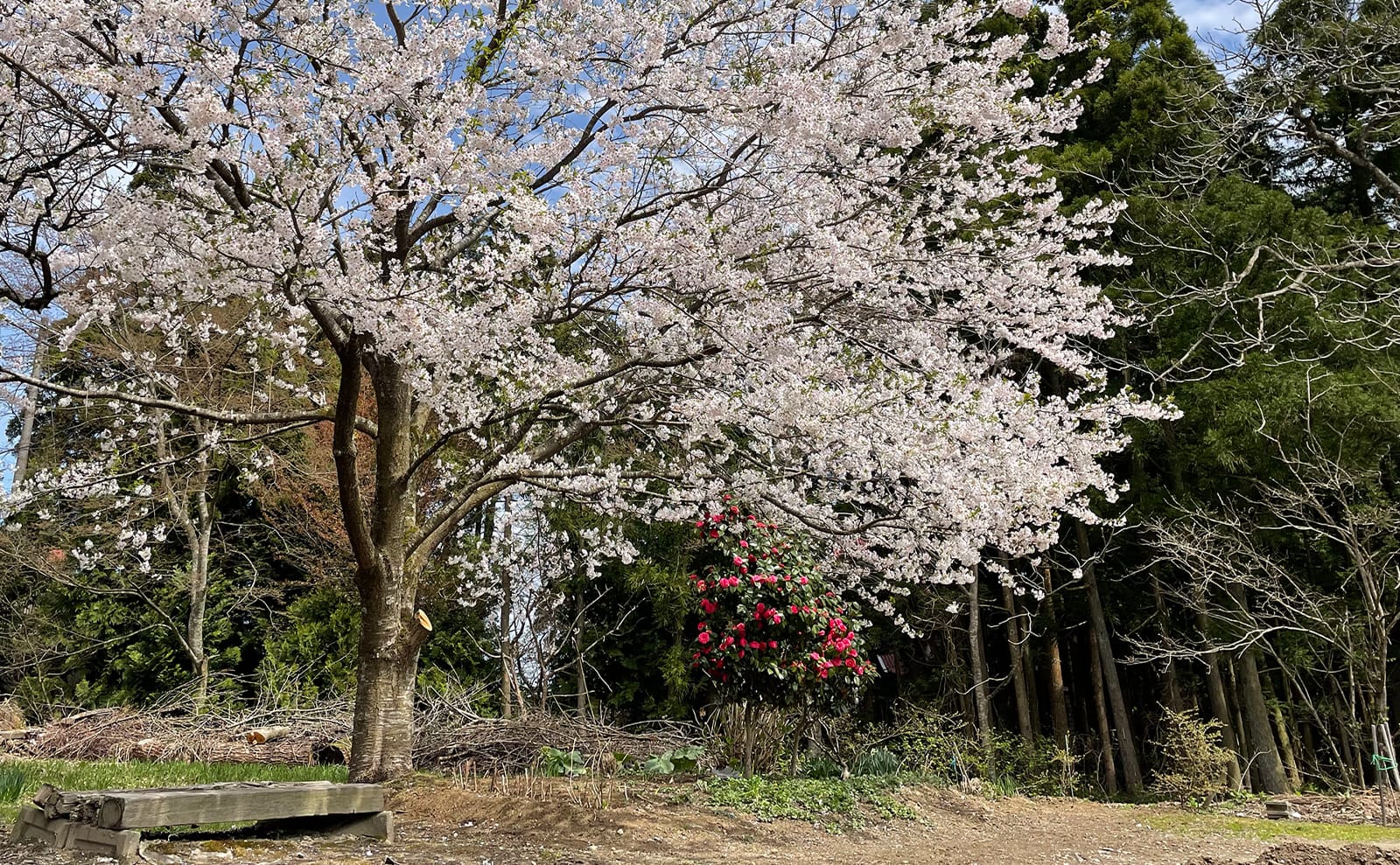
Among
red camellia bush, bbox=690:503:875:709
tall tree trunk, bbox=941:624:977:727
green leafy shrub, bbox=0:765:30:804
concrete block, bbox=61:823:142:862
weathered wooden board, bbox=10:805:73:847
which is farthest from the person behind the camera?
tall tree trunk, bbox=941:624:977:727

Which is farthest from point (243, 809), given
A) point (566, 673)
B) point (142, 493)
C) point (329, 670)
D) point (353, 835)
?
point (566, 673)

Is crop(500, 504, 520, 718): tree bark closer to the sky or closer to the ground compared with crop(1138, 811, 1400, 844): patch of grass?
closer to the sky

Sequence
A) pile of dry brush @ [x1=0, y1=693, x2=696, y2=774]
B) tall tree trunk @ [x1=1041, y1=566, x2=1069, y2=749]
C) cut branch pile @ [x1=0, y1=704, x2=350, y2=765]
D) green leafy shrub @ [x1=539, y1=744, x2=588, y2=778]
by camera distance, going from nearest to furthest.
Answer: green leafy shrub @ [x1=539, y1=744, x2=588, y2=778] < pile of dry brush @ [x1=0, y1=693, x2=696, y2=774] < cut branch pile @ [x1=0, y1=704, x2=350, y2=765] < tall tree trunk @ [x1=1041, y1=566, x2=1069, y2=749]

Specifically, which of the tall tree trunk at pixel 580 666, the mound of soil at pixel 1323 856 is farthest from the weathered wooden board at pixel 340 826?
the tall tree trunk at pixel 580 666

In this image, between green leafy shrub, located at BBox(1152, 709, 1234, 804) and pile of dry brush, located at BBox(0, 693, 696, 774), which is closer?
pile of dry brush, located at BBox(0, 693, 696, 774)

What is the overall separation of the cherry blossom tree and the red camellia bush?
0.54m

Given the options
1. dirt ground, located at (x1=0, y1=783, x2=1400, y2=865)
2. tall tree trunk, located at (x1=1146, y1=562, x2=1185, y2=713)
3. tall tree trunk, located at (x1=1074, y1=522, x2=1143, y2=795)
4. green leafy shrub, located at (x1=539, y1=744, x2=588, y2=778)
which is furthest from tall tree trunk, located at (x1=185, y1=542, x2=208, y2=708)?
tall tree trunk, located at (x1=1146, y1=562, x2=1185, y2=713)

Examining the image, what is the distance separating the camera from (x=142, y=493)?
5.99 m

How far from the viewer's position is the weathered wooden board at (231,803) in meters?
3.45

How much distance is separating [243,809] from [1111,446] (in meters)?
5.42

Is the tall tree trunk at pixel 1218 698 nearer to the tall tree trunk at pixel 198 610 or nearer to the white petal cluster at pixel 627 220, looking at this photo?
the white petal cluster at pixel 627 220

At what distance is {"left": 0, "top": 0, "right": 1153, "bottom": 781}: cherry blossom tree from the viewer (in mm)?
4121

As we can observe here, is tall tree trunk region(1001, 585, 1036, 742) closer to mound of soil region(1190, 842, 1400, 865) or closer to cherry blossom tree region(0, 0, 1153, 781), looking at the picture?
cherry blossom tree region(0, 0, 1153, 781)

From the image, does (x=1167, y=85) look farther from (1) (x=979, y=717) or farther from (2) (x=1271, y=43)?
(1) (x=979, y=717)
